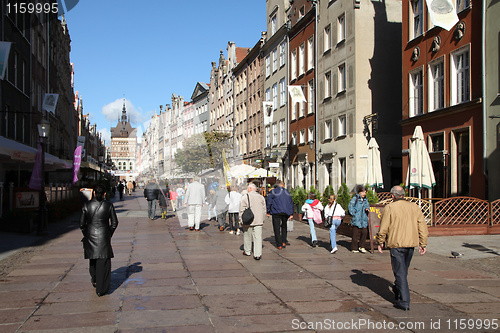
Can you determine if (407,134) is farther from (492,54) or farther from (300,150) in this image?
(300,150)

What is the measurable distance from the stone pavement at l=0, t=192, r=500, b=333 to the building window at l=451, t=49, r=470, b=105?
9257mm

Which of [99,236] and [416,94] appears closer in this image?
[99,236]

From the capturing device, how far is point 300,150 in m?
38.3

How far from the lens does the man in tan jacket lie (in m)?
7.03

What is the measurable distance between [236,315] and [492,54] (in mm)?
16156

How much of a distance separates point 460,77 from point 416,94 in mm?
3436

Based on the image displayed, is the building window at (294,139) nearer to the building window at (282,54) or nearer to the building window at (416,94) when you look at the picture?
the building window at (282,54)

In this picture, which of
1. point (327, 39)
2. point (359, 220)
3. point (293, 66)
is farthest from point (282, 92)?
point (359, 220)

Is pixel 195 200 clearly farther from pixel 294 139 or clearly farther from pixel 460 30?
pixel 294 139

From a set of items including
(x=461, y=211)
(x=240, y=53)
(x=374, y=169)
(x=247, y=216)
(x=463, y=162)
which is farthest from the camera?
(x=240, y=53)

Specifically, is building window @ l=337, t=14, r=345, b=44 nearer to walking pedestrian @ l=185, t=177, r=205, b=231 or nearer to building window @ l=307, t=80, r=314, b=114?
building window @ l=307, t=80, r=314, b=114

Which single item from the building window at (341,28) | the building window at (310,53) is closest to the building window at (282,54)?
the building window at (310,53)

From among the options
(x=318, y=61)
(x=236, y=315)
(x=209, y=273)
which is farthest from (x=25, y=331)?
(x=318, y=61)

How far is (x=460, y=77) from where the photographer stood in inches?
822
